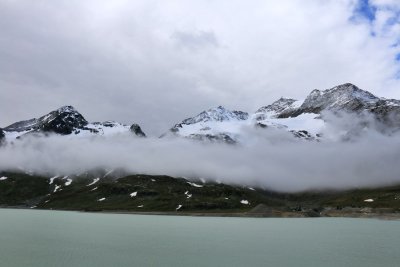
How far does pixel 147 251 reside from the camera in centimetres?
7331

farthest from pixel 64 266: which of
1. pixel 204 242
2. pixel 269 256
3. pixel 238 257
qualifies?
pixel 204 242

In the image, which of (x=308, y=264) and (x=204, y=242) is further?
(x=204, y=242)

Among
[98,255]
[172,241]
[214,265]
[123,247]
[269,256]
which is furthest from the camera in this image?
[172,241]

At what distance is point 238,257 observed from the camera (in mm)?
69312

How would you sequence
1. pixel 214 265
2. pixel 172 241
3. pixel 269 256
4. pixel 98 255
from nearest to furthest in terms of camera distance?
pixel 214 265 < pixel 98 255 < pixel 269 256 < pixel 172 241

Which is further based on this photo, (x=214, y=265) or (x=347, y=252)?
(x=347, y=252)

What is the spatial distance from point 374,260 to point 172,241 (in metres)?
39.6

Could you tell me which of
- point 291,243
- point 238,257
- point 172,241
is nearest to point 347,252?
point 291,243

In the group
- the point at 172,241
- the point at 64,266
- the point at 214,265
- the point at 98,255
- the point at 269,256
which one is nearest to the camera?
the point at 64,266

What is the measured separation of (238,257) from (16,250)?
34755 mm

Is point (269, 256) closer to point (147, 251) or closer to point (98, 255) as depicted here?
point (147, 251)

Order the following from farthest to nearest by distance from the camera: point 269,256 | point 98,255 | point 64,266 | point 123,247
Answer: point 123,247, point 269,256, point 98,255, point 64,266

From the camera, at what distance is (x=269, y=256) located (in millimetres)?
71250

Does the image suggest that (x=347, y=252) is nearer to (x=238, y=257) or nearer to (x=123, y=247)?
(x=238, y=257)
